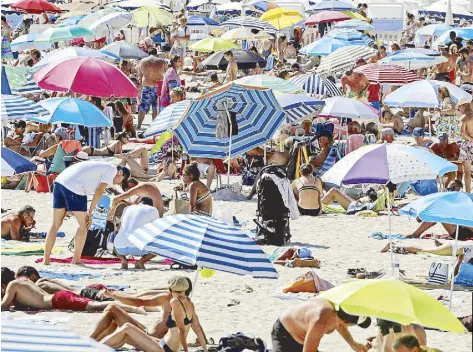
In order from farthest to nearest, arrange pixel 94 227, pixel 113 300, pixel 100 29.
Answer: pixel 100 29
pixel 94 227
pixel 113 300

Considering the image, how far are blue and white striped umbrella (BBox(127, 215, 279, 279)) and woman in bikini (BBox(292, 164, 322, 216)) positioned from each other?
17.1 feet

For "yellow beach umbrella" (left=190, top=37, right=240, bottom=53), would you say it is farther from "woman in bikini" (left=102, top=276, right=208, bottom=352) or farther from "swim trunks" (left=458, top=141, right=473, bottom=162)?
"woman in bikini" (left=102, top=276, right=208, bottom=352)

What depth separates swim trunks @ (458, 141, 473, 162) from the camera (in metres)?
14.4

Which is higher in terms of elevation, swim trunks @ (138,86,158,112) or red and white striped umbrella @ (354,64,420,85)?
red and white striped umbrella @ (354,64,420,85)

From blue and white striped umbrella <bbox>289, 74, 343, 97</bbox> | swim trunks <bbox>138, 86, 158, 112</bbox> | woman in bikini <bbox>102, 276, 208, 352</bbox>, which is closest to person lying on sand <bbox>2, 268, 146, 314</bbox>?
woman in bikini <bbox>102, 276, 208, 352</bbox>

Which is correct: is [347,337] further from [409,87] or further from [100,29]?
[100,29]

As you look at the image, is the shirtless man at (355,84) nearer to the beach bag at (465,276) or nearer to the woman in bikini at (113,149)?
the woman in bikini at (113,149)

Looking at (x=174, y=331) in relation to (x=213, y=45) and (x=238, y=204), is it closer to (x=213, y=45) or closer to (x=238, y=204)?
(x=238, y=204)

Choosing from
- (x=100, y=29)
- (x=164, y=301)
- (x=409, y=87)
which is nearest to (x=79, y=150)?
(x=409, y=87)

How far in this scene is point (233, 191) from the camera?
14.3 m

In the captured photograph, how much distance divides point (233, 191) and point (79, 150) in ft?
6.12

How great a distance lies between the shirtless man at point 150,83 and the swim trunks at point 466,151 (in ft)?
21.4

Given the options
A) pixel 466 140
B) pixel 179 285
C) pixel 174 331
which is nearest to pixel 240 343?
pixel 174 331

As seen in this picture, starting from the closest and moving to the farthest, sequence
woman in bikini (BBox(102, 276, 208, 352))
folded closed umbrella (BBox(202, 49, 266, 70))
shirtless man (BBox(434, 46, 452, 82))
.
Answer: woman in bikini (BBox(102, 276, 208, 352)) < folded closed umbrella (BBox(202, 49, 266, 70)) < shirtless man (BBox(434, 46, 452, 82))
